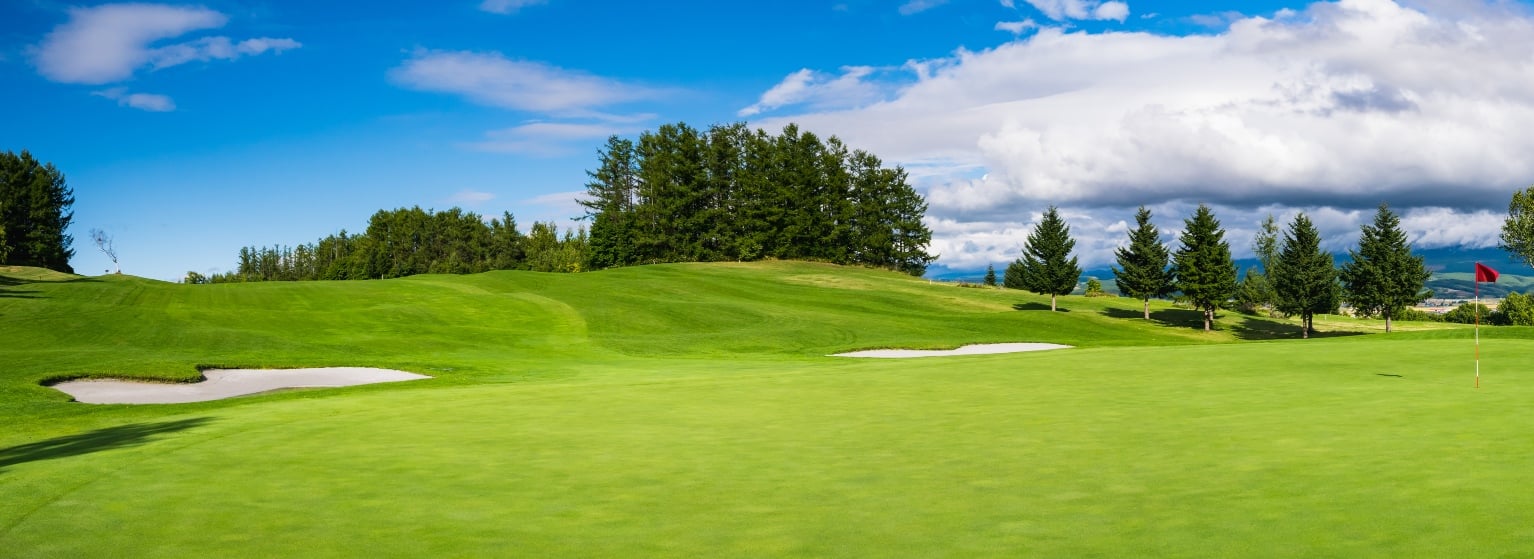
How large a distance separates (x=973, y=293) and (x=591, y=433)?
72.2 metres

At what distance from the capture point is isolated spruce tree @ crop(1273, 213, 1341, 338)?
65000 millimetres

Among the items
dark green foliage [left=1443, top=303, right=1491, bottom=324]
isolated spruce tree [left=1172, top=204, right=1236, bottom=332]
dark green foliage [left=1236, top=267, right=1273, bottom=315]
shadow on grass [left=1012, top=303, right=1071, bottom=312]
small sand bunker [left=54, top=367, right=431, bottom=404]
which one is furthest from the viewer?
dark green foliage [left=1236, top=267, right=1273, bottom=315]

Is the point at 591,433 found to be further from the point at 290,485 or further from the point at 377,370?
the point at 377,370

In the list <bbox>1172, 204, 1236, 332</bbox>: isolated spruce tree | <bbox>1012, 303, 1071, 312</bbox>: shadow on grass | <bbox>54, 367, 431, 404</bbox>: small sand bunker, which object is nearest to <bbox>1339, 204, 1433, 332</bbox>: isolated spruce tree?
<bbox>1172, 204, 1236, 332</bbox>: isolated spruce tree

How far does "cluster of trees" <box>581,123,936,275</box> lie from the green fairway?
8528 centimetres

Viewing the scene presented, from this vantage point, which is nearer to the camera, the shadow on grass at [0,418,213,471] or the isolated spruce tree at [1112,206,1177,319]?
the shadow on grass at [0,418,213,471]

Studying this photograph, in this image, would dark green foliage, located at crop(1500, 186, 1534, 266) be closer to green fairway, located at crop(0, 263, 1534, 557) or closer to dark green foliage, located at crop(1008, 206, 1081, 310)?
dark green foliage, located at crop(1008, 206, 1081, 310)

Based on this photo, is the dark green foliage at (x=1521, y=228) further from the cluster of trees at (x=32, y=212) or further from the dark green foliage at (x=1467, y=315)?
the cluster of trees at (x=32, y=212)

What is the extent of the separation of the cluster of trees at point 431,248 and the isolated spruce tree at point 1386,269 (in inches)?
3312

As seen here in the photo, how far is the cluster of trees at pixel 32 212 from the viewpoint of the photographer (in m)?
106

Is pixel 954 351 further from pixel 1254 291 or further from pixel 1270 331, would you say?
pixel 1254 291

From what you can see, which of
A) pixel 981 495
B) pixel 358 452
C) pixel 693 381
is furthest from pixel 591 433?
pixel 693 381

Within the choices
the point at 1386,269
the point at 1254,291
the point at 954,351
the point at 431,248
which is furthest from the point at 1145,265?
the point at 431,248

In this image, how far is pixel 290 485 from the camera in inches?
385
